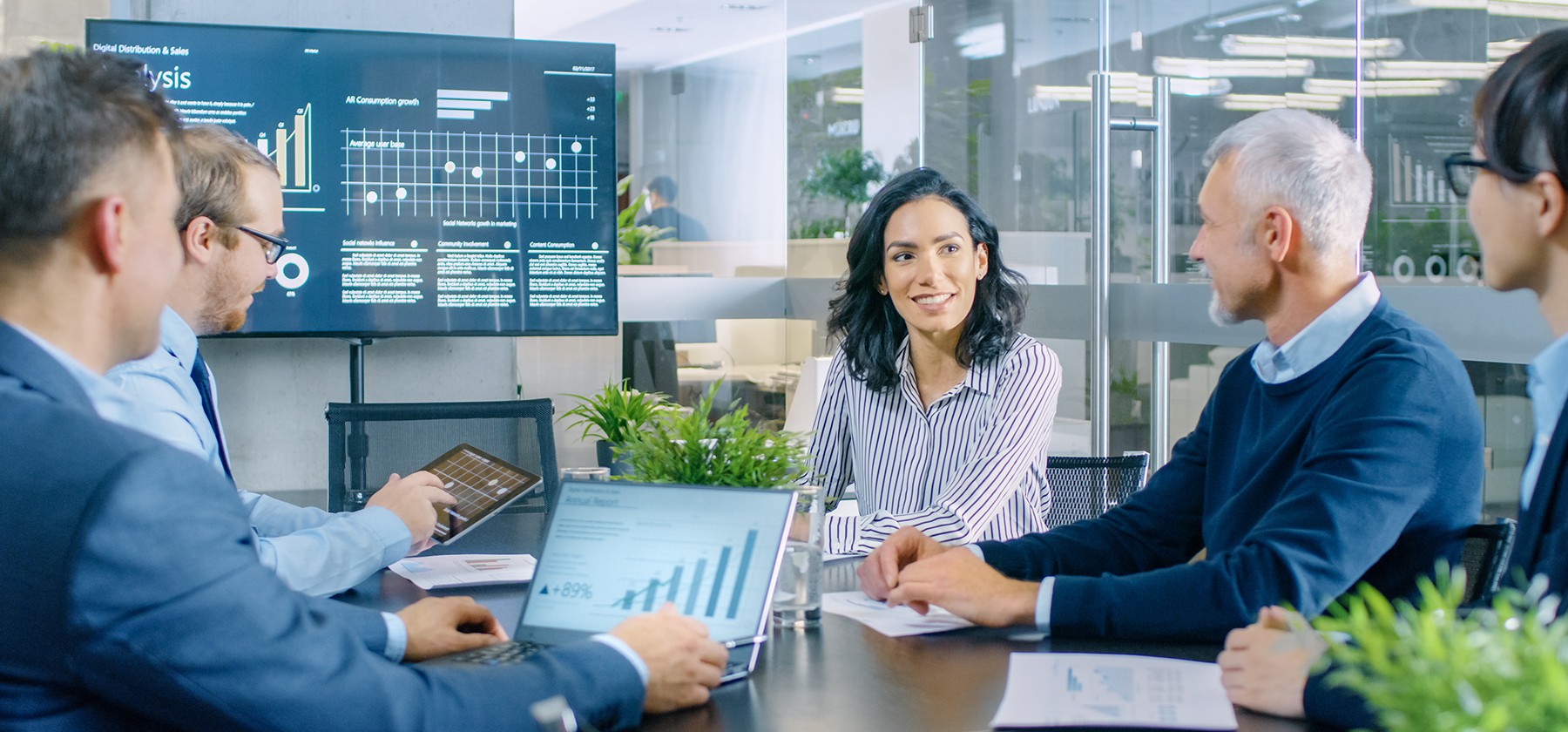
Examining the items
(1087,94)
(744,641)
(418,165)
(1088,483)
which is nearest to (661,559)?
(744,641)

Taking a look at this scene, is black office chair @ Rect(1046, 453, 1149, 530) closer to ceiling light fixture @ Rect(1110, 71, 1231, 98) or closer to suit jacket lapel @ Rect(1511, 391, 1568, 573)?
suit jacket lapel @ Rect(1511, 391, 1568, 573)

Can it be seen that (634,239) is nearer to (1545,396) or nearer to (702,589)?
(702,589)

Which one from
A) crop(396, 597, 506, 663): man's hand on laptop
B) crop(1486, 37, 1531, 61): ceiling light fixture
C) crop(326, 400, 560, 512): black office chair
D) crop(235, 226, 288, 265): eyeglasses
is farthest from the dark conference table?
crop(1486, 37, 1531, 61): ceiling light fixture

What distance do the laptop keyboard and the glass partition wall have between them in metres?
2.22

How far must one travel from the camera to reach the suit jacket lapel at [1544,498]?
1303 millimetres

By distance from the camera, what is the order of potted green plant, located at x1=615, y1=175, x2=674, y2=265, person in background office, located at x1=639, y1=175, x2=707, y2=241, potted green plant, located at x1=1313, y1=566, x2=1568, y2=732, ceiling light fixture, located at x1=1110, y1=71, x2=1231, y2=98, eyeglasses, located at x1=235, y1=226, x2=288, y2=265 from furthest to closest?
person in background office, located at x1=639, y1=175, x2=707, y2=241
potted green plant, located at x1=615, y1=175, x2=674, y2=265
ceiling light fixture, located at x1=1110, y1=71, x2=1231, y2=98
eyeglasses, located at x1=235, y1=226, x2=288, y2=265
potted green plant, located at x1=1313, y1=566, x2=1568, y2=732

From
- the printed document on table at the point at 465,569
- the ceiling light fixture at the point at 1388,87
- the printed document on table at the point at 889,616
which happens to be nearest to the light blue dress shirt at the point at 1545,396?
the printed document on table at the point at 889,616

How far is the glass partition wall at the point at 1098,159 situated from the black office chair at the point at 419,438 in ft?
3.86

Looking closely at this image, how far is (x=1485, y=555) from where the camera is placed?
1.65m

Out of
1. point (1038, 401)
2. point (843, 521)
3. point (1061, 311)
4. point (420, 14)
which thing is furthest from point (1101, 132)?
point (420, 14)

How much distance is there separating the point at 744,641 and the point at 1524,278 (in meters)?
0.89

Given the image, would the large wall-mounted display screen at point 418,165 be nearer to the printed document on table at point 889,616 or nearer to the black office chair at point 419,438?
the black office chair at point 419,438

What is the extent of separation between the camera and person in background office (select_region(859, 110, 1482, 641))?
5.14 feet

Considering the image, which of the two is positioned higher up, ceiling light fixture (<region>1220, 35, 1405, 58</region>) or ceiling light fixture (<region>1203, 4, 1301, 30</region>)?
ceiling light fixture (<region>1203, 4, 1301, 30</region>)
